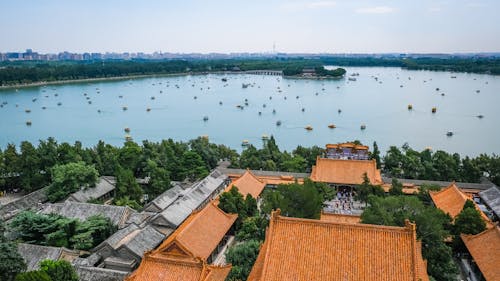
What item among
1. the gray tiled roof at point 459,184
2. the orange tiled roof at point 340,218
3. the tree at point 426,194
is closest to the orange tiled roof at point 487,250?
the orange tiled roof at point 340,218

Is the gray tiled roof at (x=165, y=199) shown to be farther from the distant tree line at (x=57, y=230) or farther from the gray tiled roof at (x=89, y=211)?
the distant tree line at (x=57, y=230)

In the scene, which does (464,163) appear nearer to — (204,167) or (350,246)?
(204,167)

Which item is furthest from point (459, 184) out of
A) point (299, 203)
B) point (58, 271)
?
point (58, 271)

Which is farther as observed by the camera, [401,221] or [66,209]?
[66,209]

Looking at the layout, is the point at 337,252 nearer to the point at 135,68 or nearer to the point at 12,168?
the point at 12,168

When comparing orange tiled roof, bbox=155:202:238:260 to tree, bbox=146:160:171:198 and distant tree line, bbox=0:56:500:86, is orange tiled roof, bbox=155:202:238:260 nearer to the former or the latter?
tree, bbox=146:160:171:198

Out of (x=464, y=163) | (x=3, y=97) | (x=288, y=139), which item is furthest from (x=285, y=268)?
(x=3, y=97)
